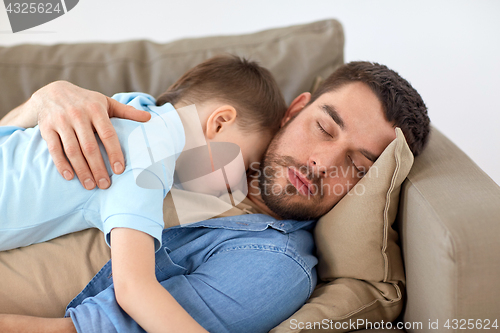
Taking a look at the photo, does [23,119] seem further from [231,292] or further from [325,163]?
[325,163]

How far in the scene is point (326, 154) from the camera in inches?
41.0

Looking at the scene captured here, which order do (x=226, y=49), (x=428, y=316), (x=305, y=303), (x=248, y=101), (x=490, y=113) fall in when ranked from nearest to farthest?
(x=428, y=316)
(x=305, y=303)
(x=248, y=101)
(x=226, y=49)
(x=490, y=113)

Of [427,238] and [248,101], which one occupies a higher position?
[248,101]

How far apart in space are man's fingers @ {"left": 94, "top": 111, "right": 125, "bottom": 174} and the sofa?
518mm

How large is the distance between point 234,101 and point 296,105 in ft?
0.96

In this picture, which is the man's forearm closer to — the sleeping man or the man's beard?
the sleeping man

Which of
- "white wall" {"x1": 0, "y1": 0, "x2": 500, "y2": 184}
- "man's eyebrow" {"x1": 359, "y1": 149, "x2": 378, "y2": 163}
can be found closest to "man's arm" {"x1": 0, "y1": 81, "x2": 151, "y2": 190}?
"man's eyebrow" {"x1": 359, "y1": 149, "x2": 378, "y2": 163}

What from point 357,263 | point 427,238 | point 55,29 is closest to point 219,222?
point 357,263

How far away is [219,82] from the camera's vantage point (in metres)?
1.12

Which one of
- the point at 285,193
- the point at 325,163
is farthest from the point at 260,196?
the point at 325,163

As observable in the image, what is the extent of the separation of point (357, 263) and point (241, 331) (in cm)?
35

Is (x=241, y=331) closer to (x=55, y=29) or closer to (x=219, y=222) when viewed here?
(x=219, y=222)

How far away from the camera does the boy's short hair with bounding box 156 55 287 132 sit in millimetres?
1103

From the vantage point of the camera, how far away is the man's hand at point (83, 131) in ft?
2.65
